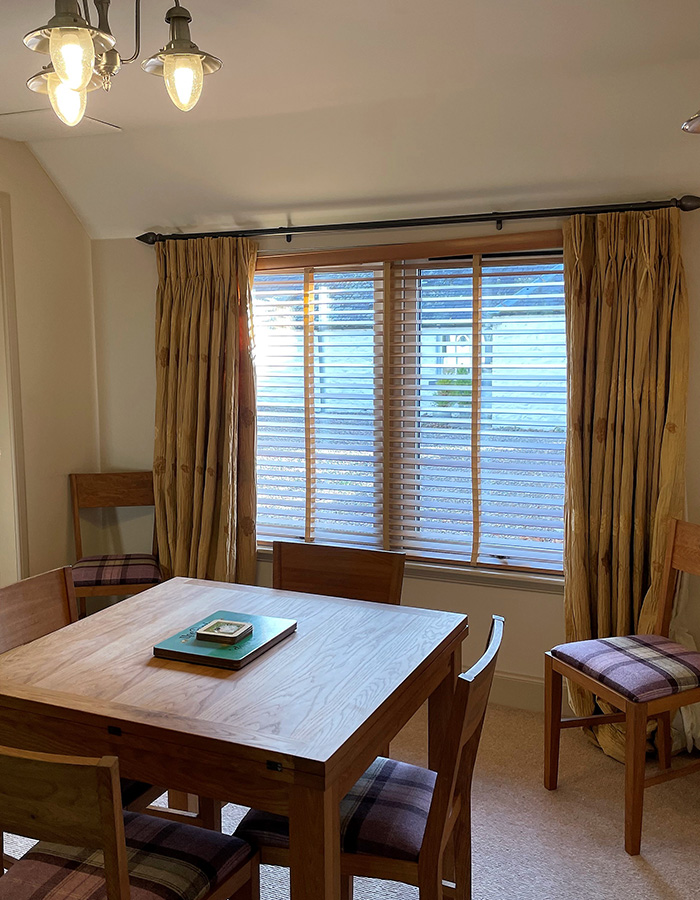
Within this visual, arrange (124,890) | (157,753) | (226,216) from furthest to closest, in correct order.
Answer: (226,216), (157,753), (124,890)

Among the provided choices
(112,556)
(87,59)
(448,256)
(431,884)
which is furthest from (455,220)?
(431,884)

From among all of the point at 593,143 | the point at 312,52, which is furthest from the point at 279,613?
the point at 593,143

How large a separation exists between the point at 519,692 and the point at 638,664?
3.04ft

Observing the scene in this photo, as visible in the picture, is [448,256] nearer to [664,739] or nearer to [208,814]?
[664,739]

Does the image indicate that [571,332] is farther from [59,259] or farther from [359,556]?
[59,259]

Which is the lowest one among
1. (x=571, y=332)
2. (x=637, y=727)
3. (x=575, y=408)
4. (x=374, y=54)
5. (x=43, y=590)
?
(x=637, y=727)

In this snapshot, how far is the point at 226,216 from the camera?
3771 mm

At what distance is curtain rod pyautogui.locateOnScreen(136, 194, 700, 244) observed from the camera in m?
2.97

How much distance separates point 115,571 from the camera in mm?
3721

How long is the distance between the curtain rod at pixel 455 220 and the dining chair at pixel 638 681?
1154 mm

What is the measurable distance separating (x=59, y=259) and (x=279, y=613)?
95.7 inches

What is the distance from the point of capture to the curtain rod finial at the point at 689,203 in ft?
9.55

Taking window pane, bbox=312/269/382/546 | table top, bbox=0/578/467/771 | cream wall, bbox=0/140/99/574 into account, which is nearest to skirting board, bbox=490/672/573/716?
window pane, bbox=312/269/382/546

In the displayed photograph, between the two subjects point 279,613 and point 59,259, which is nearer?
point 279,613
